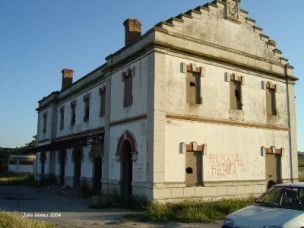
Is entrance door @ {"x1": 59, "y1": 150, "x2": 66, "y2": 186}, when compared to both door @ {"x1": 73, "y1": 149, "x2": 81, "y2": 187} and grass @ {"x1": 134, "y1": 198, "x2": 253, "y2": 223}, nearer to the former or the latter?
door @ {"x1": 73, "y1": 149, "x2": 81, "y2": 187}

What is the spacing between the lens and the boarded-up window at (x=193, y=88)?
607 inches

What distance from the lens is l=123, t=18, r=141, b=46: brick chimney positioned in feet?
58.7

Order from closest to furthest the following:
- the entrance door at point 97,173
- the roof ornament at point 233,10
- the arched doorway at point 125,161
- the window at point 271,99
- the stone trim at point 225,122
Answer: the stone trim at point 225,122
the arched doorway at point 125,161
the roof ornament at point 233,10
the window at point 271,99
the entrance door at point 97,173

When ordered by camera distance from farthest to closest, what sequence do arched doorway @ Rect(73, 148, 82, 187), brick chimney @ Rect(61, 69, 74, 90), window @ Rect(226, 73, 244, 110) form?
1. brick chimney @ Rect(61, 69, 74, 90)
2. arched doorway @ Rect(73, 148, 82, 187)
3. window @ Rect(226, 73, 244, 110)

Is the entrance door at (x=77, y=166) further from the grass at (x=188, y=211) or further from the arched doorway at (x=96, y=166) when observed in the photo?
the grass at (x=188, y=211)

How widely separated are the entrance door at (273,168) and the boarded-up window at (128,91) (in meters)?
7.99

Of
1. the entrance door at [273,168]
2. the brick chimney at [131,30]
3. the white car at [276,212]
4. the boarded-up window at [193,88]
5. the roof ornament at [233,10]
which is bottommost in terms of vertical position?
the white car at [276,212]

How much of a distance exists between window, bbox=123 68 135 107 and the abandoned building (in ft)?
0.17

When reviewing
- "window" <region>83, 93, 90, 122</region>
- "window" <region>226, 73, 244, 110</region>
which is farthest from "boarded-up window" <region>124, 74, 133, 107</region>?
"window" <region>83, 93, 90, 122</region>

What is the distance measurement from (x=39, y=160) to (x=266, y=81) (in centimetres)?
2150

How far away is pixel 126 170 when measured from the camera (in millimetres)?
16203

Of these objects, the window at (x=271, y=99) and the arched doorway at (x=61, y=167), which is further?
the arched doorway at (x=61, y=167)

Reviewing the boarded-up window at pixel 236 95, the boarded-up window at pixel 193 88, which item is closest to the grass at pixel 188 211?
the boarded-up window at pixel 193 88

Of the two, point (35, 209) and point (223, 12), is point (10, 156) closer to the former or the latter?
point (35, 209)
